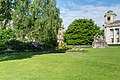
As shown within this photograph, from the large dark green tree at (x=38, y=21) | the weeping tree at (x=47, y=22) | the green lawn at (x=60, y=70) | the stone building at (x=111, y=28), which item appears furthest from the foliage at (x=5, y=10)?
the stone building at (x=111, y=28)

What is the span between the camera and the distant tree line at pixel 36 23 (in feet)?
134

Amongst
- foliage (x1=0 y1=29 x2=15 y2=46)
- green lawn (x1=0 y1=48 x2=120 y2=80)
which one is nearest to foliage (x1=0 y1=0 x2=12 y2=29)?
green lawn (x1=0 y1=48 x2=120 y2=80)

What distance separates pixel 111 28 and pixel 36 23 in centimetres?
5245

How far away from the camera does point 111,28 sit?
88875 mm

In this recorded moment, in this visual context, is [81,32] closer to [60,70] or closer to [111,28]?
[111,28]

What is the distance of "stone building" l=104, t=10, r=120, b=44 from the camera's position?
86756 millimetres

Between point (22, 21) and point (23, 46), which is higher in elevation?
point (22, 21)

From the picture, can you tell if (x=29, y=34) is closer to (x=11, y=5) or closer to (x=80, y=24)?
(x=11, y=5)

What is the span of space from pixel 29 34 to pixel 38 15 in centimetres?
443

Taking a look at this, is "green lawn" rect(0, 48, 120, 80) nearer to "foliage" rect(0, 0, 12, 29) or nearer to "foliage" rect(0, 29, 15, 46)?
"foliage" rect(0, 0, 12, 29)

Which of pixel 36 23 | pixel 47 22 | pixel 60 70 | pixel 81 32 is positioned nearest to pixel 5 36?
pixel 36 23

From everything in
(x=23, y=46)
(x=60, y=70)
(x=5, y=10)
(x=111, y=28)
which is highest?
(x=111, y=28)

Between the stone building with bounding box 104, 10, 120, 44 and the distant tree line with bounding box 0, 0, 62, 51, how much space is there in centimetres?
4534

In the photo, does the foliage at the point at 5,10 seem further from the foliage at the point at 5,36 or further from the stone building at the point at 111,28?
the stone building at the point at 111,28
